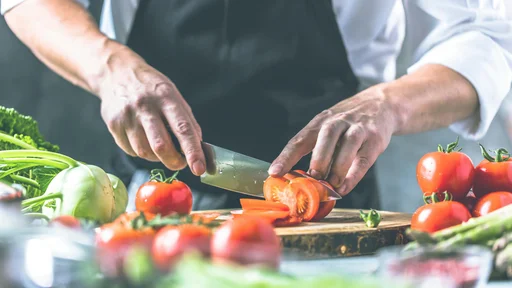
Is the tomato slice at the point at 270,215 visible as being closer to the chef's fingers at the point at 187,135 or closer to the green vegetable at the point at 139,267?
the chef's fingers at the point at 187,135

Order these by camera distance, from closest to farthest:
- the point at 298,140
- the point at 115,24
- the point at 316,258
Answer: the point at 316,258
the point at 298,140
the point at 115,24

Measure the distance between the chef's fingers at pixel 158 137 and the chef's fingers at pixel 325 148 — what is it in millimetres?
364

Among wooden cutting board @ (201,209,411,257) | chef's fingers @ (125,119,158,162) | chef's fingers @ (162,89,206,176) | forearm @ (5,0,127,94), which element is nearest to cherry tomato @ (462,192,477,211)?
wooden cutting board @ (201,209,411,257)

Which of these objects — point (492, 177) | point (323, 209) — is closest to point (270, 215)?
point (323, 209)

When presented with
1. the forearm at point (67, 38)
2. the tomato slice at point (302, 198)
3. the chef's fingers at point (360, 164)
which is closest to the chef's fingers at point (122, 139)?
the forearm at point (67, 38)

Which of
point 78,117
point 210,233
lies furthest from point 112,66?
point 78,117

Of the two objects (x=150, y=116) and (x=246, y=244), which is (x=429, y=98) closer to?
(x=150, y=116)

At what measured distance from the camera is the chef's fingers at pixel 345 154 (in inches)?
66.4

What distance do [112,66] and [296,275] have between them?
130 centimetres

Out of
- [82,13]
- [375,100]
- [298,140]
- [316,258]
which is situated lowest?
[316,258]

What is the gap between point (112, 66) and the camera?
1876 mm

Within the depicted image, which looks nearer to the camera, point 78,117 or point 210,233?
point 210,233

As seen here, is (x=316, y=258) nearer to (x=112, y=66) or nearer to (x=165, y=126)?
(x=165, y=126)

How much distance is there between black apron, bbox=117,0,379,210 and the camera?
215 centimetres
